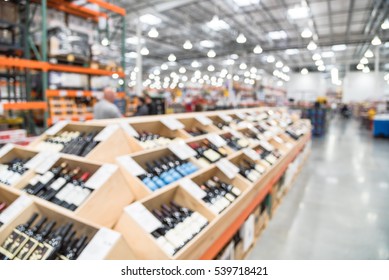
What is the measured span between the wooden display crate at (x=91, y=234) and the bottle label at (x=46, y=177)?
0.37 m

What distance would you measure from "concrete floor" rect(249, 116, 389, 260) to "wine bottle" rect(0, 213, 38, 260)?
2166mm

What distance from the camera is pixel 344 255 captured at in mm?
2971

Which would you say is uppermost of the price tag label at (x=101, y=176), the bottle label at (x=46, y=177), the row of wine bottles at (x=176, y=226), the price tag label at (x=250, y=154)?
the price tag label at (x=101, y=176)

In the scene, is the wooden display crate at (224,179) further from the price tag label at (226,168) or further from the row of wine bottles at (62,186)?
the row of wine bottles at (62,186)

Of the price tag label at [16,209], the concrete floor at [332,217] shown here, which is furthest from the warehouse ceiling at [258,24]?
the price tag label at [16,209]

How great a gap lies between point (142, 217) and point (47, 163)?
94 cm

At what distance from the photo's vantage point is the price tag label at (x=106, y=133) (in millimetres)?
2263

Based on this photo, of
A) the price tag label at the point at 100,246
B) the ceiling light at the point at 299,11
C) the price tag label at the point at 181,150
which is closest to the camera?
the price tag label at the point at 100,246

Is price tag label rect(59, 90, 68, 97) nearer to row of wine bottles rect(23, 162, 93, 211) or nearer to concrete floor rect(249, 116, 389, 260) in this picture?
row of wine bottles rect(23, 162, 93, 211)

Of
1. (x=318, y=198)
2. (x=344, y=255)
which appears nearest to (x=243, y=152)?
(x=344, y=255)

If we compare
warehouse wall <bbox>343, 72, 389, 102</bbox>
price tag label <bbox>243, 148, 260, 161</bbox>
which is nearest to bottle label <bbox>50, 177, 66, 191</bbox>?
price tag label <bbox>243, 148, 260, 161</bbox>

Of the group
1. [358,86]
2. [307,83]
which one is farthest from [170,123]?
[358,86]
